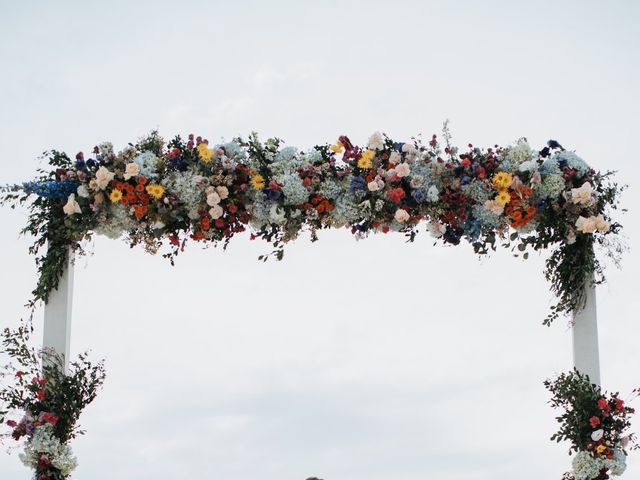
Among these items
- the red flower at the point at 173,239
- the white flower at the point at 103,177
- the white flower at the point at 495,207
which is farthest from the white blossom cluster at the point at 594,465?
the white flower at the point at 103,177

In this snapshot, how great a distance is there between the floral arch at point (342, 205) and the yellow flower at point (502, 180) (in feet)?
0.04

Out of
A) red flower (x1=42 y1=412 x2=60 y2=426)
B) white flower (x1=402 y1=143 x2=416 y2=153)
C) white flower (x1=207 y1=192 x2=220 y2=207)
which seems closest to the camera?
red flower (x1=42 y1=412 x2=60 y2=426)

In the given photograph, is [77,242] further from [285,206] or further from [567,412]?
[567,412]

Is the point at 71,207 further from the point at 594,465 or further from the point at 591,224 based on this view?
the point at 594,465

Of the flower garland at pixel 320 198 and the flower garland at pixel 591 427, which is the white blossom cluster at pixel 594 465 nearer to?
the flower garland at pixel 591 427

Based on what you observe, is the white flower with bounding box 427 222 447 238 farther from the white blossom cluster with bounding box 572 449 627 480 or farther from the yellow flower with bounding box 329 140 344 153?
the white blossom cluster with bounding box 572 449 627 480

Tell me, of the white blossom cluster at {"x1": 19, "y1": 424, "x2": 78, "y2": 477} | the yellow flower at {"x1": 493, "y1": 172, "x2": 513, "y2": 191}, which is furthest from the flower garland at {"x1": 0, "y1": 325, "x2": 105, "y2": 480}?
the yellow flower at {"x1": 493, "y1": 172, "x2": 513, "y2": 191}

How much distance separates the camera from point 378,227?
723 centimetres

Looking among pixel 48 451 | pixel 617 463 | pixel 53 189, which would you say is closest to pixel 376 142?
pixel 53 189

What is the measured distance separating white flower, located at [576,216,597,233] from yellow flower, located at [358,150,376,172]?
5.47 ft

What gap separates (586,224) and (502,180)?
2.36 ft

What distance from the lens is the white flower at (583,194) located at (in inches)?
280

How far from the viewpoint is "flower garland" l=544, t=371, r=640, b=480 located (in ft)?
22.6

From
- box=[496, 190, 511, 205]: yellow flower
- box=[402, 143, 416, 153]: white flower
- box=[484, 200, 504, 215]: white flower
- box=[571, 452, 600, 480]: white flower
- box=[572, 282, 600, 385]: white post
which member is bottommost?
box=[571, 452, 600, 480]: white flower
